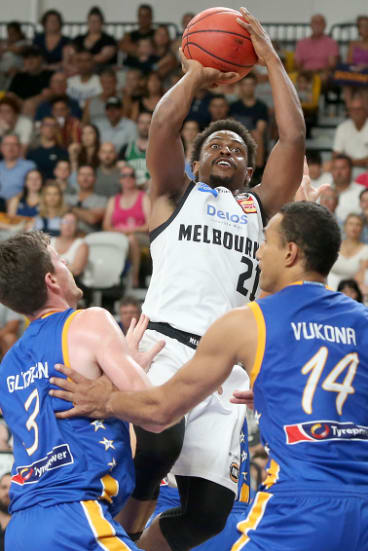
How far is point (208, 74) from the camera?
14.2 feet

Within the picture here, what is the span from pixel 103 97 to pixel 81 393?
31.6ft

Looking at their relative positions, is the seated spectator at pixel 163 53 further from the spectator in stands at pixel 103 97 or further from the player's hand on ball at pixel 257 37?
the player's hand on ball at pixel 257 37

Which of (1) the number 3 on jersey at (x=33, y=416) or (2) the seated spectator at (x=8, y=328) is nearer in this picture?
(1) the number 3 on jersey at (x=33, y=416)

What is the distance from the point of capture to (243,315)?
9.83ft

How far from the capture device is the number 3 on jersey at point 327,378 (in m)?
2.90

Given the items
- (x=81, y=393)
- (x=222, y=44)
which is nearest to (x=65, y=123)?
(x=222, y=44)

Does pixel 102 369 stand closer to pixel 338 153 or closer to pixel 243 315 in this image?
pixel 243 315

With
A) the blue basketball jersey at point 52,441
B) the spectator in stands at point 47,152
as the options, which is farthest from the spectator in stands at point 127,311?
the blue basketball jersey at point 52,441

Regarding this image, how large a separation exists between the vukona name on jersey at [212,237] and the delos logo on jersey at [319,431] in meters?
1.59

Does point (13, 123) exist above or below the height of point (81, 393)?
below

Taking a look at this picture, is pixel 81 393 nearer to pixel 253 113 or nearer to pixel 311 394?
pixel 311 394

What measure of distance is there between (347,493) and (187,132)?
757 centimetres

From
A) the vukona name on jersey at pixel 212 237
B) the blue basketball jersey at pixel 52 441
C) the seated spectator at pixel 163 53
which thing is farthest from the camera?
the seated spectator at pixel 163 53

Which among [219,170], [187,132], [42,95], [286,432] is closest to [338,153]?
[187,132]
